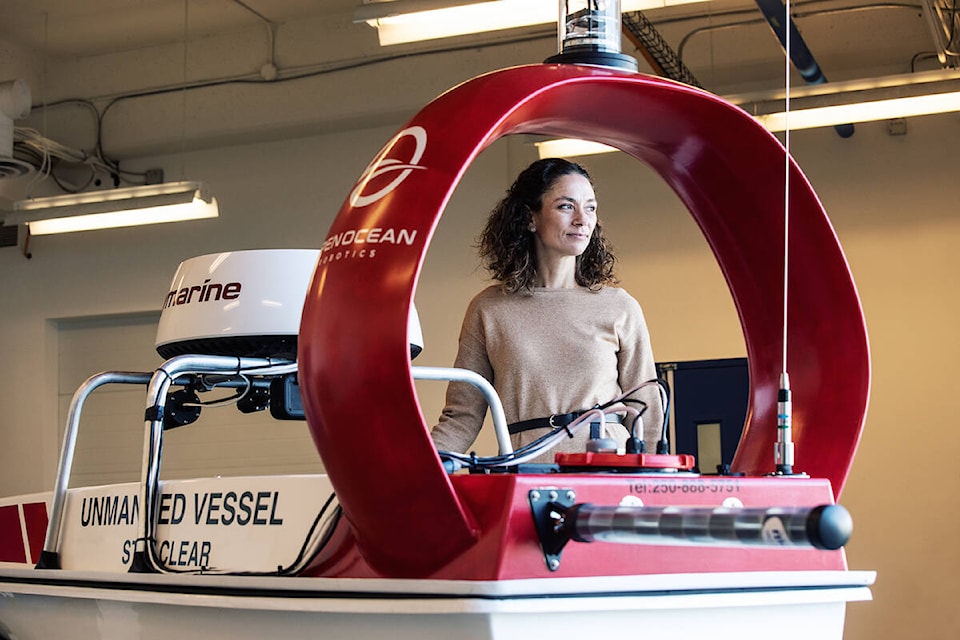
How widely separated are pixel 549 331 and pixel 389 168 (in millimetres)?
934

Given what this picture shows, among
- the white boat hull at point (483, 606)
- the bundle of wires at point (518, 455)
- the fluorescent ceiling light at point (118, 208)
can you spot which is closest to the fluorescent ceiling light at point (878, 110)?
the fluorescent ceiling light at point (118, 208)

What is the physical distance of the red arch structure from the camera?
1.25 m

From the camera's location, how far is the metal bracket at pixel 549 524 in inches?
48.1

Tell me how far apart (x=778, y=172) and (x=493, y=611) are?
867mm

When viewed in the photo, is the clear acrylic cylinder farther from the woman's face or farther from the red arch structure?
the woman's face

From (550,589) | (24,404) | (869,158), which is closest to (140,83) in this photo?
(24,404)

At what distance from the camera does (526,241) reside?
7.90 feet

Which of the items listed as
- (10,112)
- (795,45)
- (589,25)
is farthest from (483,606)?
(10,112)

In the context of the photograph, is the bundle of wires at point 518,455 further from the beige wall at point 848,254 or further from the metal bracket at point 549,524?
the beige wall at point 848,254

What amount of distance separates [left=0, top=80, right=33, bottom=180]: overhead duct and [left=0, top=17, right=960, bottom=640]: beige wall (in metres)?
0.90

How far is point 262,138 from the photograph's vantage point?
24.8 feet

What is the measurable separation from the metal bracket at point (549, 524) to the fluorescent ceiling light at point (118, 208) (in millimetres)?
5220

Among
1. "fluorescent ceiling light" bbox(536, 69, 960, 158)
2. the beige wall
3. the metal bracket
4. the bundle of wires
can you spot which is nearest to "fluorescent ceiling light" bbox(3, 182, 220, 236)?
the beige wall

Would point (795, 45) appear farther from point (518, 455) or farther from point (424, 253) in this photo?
point (424, 253)
